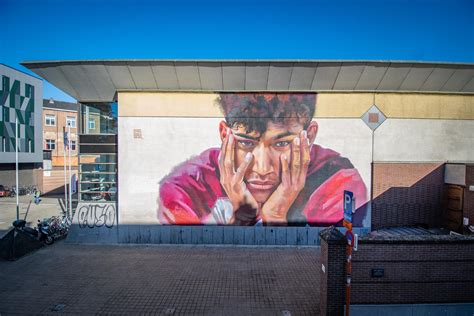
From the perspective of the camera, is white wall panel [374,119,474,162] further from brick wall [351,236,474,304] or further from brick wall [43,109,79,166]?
brick wall [43,109,79,166]

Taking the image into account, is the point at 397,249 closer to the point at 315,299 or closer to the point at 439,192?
the point at 315,299

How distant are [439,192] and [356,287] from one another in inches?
397

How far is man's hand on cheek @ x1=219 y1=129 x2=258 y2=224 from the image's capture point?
13.0 m

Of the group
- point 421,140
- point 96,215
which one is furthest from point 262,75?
point 96,215

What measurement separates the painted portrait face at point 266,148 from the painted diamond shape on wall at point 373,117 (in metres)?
2.81

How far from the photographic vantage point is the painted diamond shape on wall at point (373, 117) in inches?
516

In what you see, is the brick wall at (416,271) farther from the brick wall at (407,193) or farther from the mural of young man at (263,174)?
the brick wall at (407,193)

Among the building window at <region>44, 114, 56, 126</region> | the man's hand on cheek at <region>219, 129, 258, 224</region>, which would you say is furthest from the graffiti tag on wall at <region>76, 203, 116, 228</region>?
the building window at <region>44, 114, 56, 126</region>

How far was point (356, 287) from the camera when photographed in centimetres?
692

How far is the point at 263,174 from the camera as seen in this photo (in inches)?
511

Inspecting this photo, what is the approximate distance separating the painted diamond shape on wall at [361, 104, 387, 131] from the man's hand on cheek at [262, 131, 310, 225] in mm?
3427

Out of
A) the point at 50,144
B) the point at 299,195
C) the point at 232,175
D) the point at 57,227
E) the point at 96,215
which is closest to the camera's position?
the point at 232,175

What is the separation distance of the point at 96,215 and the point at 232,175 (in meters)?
8.06

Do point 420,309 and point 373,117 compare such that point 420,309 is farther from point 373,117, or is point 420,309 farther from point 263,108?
point 263,108
